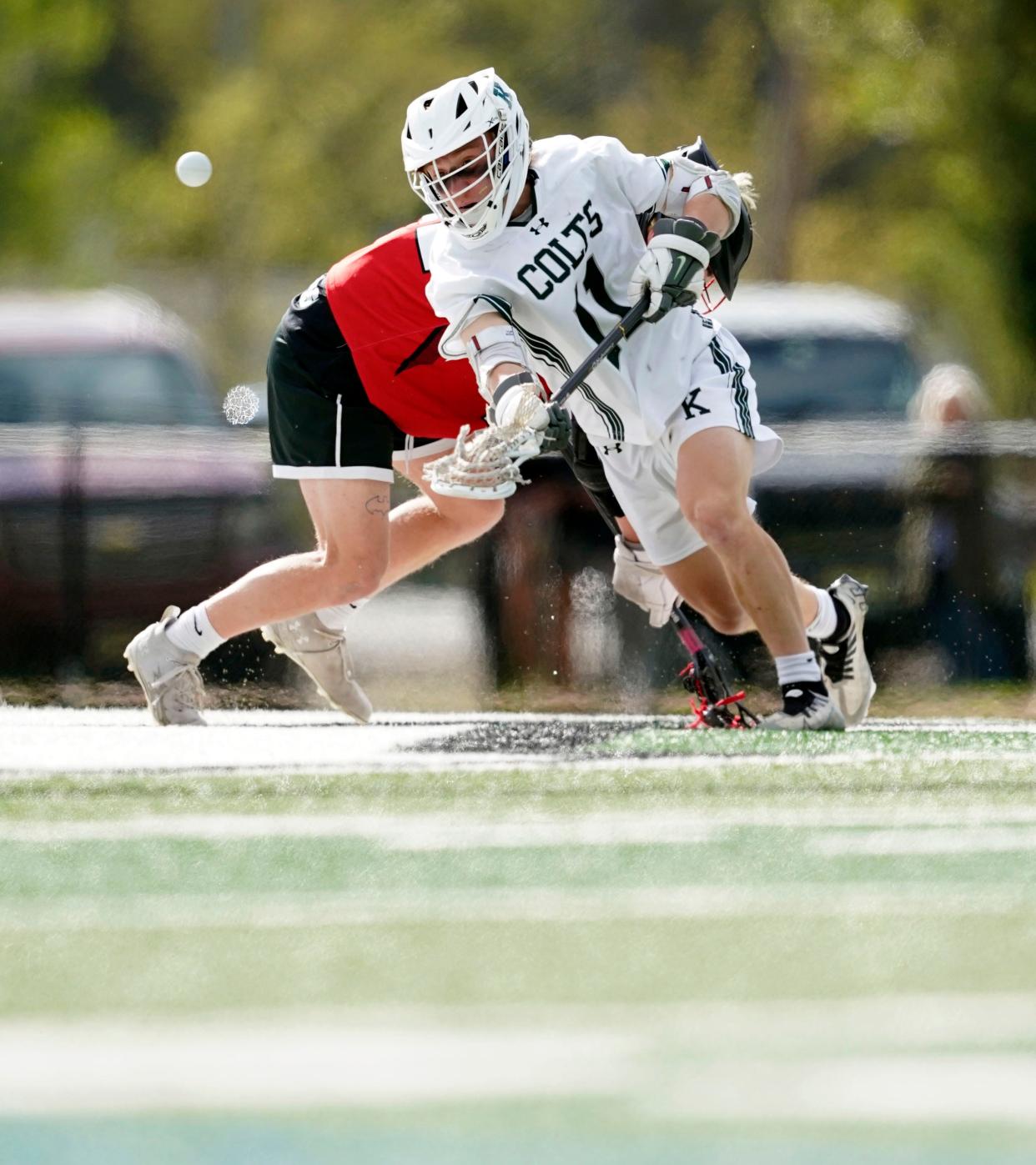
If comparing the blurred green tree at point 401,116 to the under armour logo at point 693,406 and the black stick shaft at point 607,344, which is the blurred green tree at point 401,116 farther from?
the black stick shaft at point 607,344

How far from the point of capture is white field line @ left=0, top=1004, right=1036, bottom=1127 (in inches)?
96.9

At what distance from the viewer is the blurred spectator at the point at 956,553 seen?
8.16 metres

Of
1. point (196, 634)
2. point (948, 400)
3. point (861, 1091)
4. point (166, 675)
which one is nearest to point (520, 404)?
point (196, 634)

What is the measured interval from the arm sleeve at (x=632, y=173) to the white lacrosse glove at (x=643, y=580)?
1085 millimetres

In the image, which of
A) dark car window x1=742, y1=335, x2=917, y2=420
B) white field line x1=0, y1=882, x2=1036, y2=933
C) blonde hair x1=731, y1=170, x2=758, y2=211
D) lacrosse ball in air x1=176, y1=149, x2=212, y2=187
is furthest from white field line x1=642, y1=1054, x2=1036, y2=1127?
dark car window x1=742, y1=335, x2=917, y2=420

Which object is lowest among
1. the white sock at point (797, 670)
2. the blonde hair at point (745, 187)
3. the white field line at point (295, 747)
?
the white field line at point (295, 747)

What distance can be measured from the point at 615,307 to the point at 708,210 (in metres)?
0.32

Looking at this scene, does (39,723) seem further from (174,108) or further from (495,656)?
(174,108)

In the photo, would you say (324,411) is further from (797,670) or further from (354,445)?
(797,670)

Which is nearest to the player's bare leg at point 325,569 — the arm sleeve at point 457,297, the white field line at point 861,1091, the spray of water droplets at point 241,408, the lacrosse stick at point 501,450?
the lacrosse stick at point 501,450

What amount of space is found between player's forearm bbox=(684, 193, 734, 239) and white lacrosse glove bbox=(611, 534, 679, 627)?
1.07 meters

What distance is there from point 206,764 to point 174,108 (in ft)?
55.2

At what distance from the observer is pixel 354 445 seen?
613 centimetres

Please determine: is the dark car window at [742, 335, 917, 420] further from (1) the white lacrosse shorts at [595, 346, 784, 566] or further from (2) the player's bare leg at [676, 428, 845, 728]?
(2) the player's bare leg at [676, 428, 845, 728]
